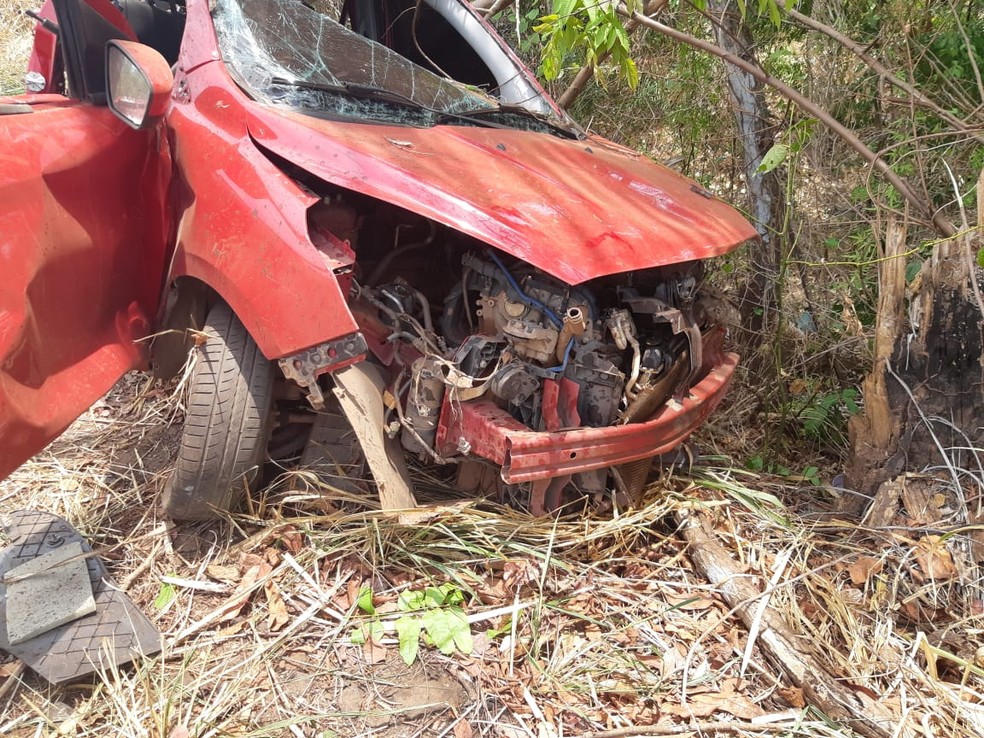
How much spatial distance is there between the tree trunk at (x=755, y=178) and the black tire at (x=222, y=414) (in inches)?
100

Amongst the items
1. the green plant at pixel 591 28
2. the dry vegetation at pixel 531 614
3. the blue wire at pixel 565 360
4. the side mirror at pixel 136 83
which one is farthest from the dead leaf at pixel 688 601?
the side mirror at pixel 136 83

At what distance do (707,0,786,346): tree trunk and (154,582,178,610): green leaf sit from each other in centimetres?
293

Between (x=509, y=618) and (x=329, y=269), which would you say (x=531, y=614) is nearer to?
(x=509, y=618)

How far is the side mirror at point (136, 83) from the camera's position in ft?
7.32

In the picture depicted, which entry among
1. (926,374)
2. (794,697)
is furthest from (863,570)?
(926,374)

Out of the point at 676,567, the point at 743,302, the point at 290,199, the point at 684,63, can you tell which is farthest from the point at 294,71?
the point at 684,63

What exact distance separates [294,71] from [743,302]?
260 cm

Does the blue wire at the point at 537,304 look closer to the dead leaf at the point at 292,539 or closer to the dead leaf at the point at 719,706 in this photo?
the dead leaf at the point at 719,706

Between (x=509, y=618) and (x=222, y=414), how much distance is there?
3.78 feet

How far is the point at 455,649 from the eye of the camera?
2.09m

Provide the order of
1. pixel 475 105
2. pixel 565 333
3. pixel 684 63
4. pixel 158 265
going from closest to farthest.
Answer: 1. pixel 565 333
2. pixel 158 265
3. pixel 475 105
4. pixel 684 63

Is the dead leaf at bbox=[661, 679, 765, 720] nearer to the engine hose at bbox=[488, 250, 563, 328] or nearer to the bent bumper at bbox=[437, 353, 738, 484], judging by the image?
the bent bumper at bbox=[437, 353, 738, 484]

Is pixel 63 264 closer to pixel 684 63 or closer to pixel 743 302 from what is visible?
pixel 743 302

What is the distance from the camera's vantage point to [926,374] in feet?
8.45
